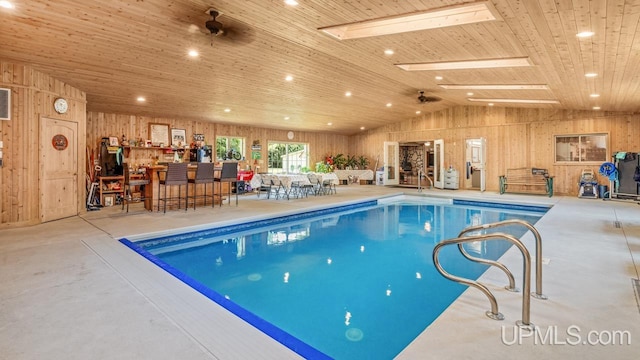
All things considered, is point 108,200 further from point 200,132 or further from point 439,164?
point 439,164

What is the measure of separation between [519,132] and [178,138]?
435 inches

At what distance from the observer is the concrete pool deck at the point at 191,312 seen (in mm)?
1881

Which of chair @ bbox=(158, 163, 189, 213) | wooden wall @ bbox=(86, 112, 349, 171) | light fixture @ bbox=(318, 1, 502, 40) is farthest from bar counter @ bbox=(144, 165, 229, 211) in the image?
light fixture @ bbox=(318, 1, 502, 40)

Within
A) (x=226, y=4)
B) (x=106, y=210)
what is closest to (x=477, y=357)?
(x=226, y=4)

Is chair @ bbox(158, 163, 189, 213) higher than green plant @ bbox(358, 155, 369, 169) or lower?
lower

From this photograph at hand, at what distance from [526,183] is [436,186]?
10.0 ft

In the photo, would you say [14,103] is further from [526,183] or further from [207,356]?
[526,183]

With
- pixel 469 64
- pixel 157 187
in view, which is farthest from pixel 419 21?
pixel 157 187

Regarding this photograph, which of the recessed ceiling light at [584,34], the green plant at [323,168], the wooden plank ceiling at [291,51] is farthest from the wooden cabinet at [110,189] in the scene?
the recessed ceiling light at [584,34]

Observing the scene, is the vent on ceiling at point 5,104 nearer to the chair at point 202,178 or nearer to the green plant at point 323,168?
the chair at point 202,178

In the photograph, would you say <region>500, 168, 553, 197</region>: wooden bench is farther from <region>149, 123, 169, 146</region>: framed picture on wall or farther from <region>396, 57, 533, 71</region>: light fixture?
<region>149, 123, 169, 146</region>: framed picture on wall

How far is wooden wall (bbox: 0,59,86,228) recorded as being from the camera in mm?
5305

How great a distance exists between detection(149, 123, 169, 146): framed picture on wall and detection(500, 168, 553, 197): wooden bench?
10.6 m

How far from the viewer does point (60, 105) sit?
19.9 ft
